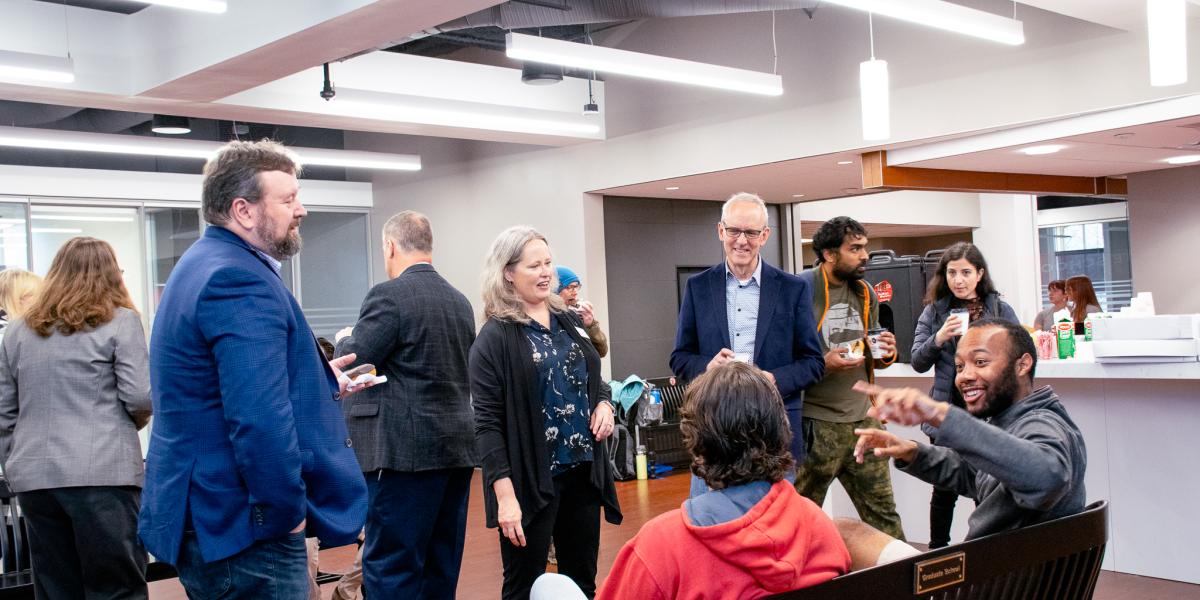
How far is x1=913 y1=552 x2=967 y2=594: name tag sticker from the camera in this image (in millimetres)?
1721

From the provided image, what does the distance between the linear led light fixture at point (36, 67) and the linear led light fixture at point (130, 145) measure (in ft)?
6.51

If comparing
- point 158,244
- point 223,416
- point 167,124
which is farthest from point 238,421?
point 158,244

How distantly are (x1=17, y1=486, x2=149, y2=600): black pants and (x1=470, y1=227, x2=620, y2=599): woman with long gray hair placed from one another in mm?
1279

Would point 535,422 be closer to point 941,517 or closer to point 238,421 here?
point 238,421

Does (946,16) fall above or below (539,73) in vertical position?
below

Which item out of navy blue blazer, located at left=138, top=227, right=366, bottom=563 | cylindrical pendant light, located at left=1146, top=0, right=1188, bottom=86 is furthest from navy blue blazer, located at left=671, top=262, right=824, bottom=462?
cylindrical pendant light, located at left=1146, top=0, right=1188, bottom=86

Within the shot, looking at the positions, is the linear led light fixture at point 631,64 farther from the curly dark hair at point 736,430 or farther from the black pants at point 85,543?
the curly dark hair at point 736,430

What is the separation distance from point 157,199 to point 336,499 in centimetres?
846

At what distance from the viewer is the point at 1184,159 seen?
8.34 meters

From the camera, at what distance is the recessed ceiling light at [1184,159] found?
812cm

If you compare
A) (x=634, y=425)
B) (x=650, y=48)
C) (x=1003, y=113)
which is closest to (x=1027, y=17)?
(x=1003, y=113)

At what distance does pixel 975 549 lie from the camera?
71.0 inches

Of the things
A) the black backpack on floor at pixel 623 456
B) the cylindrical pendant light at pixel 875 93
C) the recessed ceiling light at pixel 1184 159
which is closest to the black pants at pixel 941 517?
the cylindrical pendant light at pixel 875 93

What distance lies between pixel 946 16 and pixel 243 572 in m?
4.38
